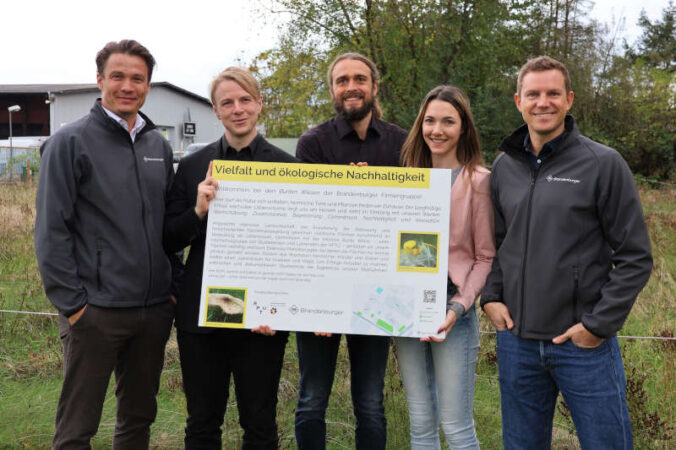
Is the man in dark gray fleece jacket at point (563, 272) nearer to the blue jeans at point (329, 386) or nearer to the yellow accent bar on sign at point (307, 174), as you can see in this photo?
the yellow accent bar on sign at point (307, 174)

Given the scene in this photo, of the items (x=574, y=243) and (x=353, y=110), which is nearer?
(x=574, y=243)

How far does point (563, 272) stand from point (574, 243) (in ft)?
0.47

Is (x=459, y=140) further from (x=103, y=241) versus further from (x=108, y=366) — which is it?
(x=108, y=366)

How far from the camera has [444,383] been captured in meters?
3.24

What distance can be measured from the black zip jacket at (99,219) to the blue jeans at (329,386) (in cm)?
91

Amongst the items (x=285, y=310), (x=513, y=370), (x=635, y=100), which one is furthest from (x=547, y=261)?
(x=635, y=100)

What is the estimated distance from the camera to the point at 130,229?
3.33 m

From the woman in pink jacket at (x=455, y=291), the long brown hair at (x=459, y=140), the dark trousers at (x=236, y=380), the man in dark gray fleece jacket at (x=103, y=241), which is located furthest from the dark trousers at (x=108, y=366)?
the long brown hair at (x=459, y=140)

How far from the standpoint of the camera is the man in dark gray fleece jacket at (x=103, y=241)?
10.4 feet

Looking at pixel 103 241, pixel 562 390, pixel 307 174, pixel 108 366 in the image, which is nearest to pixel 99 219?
pixel 103 241

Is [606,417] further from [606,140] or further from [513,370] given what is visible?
[606,140]

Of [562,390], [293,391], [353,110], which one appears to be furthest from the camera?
[293,391]

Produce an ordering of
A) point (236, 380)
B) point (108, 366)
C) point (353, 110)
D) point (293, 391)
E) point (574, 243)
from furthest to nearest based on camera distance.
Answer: point (293, 391), point (353, 110), point (236, 380), point (108, 366), point (574, 243)

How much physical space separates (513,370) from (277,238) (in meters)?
1.41
